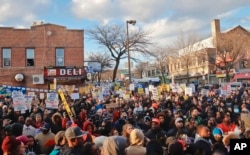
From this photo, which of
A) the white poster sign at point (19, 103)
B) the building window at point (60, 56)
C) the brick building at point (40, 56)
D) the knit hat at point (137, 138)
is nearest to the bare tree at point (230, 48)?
the brick building at point (40, 56)

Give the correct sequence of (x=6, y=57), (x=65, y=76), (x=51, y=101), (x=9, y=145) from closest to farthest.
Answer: (x=9, y=145), (x=51, y=101), (x=6, y=57), (x=65, y=76)

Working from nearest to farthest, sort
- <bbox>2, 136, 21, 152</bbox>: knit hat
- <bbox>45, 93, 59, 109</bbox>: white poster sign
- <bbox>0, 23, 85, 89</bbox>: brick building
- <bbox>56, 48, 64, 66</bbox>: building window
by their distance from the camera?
<bbox>2, 136, 21, 152</bbox>: knit hat, <bbox>45, 93, 59, 109</bbox>: white poster sign, <bbox>0, 23, 85, 89</bbox>: brick building, <bbox>56, 48, 64, 66</bbox>: building window

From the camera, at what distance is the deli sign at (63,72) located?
1203 inches

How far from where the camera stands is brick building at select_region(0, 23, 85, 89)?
30.2m

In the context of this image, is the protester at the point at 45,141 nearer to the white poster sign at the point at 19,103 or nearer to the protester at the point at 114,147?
the protester at the point at 114,147

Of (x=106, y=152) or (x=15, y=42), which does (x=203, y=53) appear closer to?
(x=15, y=42)

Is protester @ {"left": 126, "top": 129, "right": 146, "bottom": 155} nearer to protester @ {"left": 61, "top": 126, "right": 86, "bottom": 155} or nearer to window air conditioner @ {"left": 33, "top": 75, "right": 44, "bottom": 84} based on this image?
protester @ {"left": 61, "top": 126, "right": 86, "bottom": 155}

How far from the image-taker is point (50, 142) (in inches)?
264

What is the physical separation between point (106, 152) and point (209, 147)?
1.96 m

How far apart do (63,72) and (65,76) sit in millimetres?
409

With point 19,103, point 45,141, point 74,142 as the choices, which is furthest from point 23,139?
point 19,103

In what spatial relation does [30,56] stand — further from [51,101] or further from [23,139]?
[23,139]

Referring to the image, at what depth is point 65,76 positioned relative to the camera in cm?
3078

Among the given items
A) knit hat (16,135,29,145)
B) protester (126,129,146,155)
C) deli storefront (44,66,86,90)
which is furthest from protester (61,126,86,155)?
deli storefront (44,66,86,90)
